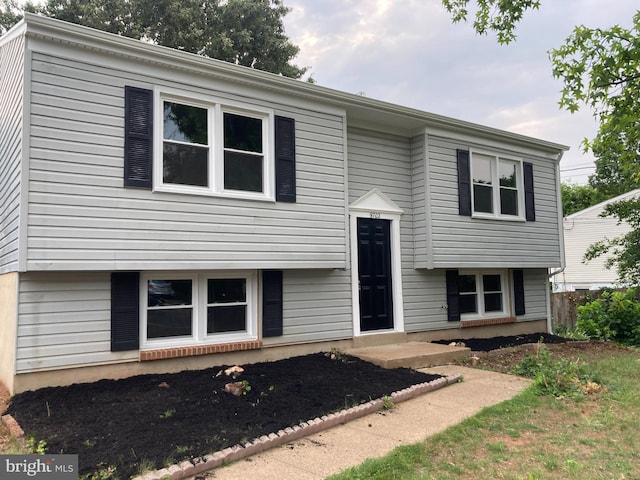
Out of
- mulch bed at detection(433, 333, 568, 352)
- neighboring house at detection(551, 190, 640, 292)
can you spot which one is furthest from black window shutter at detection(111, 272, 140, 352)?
neighboring house at detection(551, 190, 640, 292)

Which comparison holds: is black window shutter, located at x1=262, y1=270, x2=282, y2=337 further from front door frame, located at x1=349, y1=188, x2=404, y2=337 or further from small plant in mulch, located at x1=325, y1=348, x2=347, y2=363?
front door frame, located at x1=349, y1=188, x2=404, y2=337

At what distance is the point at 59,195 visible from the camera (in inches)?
205

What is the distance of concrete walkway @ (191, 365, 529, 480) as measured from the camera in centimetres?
346

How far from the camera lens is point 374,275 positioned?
845cm

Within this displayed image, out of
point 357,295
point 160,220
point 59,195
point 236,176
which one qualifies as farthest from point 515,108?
point 59,195

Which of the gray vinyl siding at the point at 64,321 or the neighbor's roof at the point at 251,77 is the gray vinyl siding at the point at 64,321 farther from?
the neighbor's roof at the point at 251,77

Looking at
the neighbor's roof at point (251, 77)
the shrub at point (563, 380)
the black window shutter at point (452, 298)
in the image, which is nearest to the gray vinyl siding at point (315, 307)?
the black window shutter at point (452, 298)

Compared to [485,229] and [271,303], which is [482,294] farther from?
[271,303]

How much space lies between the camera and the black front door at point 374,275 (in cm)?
825

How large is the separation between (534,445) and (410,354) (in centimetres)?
318

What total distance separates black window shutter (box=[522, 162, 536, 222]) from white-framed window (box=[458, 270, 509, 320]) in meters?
1.42

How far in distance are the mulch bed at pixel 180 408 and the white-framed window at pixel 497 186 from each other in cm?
473

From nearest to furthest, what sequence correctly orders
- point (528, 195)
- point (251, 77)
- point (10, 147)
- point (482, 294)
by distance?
1. point (10, 147)
2. point (251, 77)
3. point (482, 294)
4. point (528, 195)

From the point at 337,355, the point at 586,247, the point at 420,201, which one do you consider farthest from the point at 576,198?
the point at 337,355
